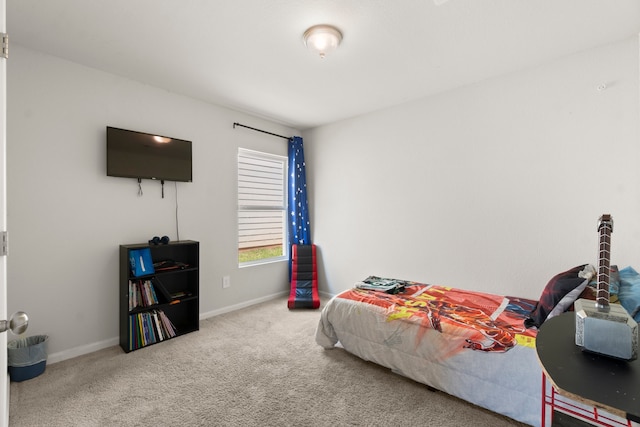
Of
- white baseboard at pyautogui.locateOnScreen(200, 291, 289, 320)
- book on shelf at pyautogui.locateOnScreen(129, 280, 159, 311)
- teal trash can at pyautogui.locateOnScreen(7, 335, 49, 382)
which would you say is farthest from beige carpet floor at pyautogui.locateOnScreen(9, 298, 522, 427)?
white baseboard at pyautogui.locateOnScreen(200, 291, 289, 320)

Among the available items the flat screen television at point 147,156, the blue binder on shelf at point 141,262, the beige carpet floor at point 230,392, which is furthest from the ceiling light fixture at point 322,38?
the beige carpet floor at point 230,392

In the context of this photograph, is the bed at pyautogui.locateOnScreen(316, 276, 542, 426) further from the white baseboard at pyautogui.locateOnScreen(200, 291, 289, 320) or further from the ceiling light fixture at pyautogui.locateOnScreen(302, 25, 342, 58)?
the ceiling light fixture at pyautogui.locateOnScreen(302, 25, 342, 58)

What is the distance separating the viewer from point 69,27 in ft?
6.59

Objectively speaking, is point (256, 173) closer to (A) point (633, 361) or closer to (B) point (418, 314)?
(B) point (418, 314)

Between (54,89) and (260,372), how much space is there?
282 centimetres

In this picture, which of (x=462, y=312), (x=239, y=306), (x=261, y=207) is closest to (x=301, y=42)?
(x=261, y=207)

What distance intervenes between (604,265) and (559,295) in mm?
1013

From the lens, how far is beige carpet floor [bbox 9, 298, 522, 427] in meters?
1.74

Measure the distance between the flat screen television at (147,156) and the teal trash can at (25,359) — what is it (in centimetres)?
145

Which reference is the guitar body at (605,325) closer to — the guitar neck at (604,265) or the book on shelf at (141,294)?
the guitar neck at (604,265)

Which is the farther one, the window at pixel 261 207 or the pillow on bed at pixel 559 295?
the window at pixel 261 207

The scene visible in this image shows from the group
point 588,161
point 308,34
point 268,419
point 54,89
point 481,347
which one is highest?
point 308,34

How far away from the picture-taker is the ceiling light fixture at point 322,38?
2.01 m

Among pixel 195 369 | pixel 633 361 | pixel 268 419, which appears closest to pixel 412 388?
pixel 268 419
